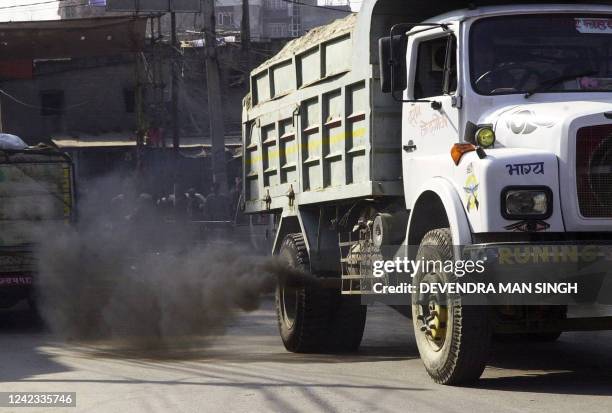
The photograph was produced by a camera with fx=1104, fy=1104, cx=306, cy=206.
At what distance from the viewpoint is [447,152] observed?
309 inches

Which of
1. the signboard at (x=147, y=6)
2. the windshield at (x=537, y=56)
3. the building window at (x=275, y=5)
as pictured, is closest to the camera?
the windshield at (x=537, y=56)

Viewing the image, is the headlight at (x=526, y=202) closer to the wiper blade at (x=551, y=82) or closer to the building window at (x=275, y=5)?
the wiper blade at (x=551, y=82)

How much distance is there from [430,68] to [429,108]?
363 millimetres

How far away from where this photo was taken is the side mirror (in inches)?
311

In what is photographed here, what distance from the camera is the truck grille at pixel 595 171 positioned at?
6.92 meters

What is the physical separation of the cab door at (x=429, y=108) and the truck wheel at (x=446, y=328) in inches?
22.7

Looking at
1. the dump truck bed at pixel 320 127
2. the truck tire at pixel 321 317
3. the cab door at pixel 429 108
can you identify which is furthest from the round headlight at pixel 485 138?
the truck tire at pixel 321 317

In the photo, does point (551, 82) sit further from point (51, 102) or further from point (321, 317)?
point (51, 102)

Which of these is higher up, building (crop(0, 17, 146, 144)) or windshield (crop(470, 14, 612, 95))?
building (crop(0, 17, 146, 144))

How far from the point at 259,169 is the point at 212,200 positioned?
44.6 ft

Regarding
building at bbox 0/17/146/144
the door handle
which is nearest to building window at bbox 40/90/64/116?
building at bbox 0/17/146/144

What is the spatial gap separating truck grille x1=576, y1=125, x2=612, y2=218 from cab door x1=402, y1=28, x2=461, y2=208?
3.38 ft

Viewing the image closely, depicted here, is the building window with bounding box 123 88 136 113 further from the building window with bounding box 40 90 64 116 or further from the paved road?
the paved road

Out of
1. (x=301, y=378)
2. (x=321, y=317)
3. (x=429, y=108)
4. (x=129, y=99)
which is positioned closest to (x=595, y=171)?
(x=429, y=108)
